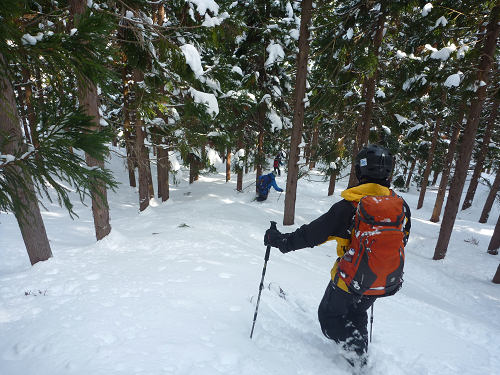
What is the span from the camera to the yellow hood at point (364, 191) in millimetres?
2461

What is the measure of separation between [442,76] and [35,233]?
1188cm

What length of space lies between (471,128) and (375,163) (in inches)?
348

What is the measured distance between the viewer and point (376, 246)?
2.26m

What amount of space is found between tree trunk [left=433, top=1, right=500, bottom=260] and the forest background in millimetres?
42

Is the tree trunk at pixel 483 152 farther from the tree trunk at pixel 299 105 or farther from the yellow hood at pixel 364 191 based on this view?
the yellow hood at pixel 364 191

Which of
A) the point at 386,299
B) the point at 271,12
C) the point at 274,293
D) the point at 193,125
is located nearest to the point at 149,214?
the point at 193,125

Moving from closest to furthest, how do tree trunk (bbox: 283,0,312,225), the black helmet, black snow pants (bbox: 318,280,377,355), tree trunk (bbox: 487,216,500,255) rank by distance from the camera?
the black helmet, black snow pants (bbox: 318,280,377,355), tree trunk (bbox: 283,0,312,225), tree trunk (bbox: 487,216,500,255)

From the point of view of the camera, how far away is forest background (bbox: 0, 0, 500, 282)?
2.85 metres

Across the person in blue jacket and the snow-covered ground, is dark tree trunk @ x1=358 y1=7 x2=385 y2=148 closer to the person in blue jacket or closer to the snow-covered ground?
the person in blue jacket

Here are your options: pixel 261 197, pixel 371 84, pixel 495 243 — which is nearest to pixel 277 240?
pixel 371 84

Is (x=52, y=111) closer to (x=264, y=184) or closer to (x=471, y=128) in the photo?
(x=264, y=184)

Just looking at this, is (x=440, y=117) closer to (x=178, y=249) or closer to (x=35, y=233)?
(x=178, y=249)

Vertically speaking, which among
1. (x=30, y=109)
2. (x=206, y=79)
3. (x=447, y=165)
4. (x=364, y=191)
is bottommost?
(x=447, y=165)

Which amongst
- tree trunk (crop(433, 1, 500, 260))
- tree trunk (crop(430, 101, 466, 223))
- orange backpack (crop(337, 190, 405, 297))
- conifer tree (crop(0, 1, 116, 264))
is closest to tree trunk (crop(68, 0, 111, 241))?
conifer tree (crop(0, 1, 116, 264))
